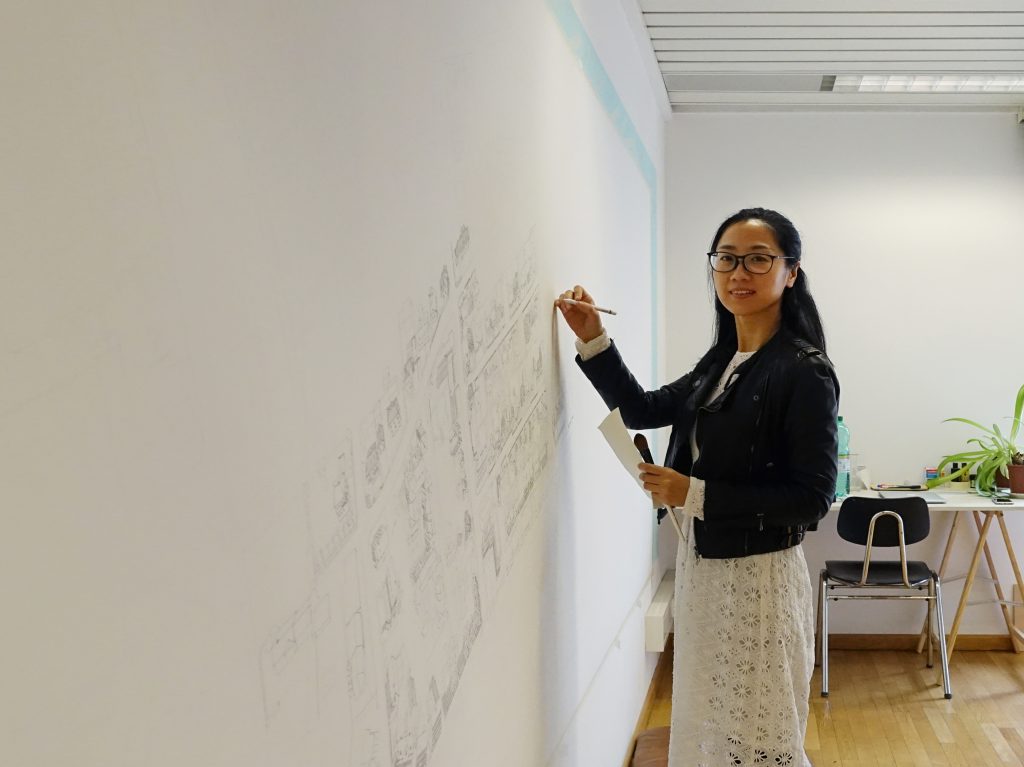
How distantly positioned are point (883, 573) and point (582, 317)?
274cm

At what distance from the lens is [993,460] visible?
4.85m

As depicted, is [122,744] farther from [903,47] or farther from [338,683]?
[903,47]

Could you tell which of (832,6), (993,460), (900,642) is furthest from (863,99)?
(900,642)

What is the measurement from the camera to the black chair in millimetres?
4387

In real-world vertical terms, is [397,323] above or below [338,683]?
above

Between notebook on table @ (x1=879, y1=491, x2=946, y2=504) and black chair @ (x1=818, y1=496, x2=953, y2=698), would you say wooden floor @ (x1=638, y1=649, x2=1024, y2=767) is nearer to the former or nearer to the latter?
black chair @ (x1=818, y1=496, x2=953, y2=698)

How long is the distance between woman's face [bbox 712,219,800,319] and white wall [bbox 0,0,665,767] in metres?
0.65

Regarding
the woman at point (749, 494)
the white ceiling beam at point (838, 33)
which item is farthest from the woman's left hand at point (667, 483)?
the white ceiling beam at point (838, 33)

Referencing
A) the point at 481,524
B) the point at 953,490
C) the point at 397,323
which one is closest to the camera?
the point at 397,323

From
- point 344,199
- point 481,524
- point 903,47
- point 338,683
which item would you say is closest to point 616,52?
point 903,47

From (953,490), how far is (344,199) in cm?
456

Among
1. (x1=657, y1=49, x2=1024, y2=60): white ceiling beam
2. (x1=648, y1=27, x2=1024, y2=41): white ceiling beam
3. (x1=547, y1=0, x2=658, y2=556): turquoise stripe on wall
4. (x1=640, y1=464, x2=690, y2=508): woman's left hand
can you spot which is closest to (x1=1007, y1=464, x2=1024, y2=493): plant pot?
(x1=547, y1=0, x2=658, y2=556): turquoise stripe on wall

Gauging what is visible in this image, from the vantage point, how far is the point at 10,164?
614mm

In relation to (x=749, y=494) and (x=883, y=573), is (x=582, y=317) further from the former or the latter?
(x=883, y=573)
